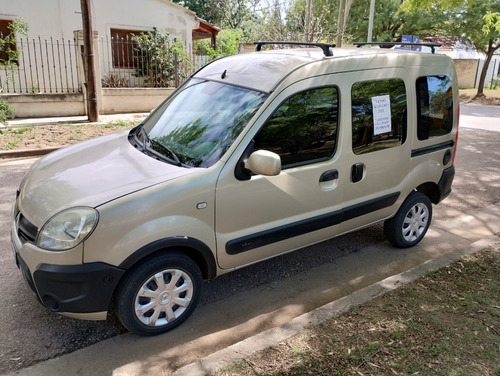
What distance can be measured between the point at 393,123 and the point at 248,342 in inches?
94.5

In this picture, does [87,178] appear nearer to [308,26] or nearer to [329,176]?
[329,176]

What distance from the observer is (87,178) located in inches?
123

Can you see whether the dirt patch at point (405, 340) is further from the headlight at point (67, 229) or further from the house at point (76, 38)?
the house at point (76, 38)

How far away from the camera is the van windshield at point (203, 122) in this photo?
3.29 m

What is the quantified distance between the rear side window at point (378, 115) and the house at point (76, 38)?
10.0 metres

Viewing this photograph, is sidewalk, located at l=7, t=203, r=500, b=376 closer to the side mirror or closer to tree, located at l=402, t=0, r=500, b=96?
the side mirror

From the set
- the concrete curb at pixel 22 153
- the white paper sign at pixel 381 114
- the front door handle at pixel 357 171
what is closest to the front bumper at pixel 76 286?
the front door handle at pixel 357 171

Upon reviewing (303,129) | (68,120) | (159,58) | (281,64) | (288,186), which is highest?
(159,58)

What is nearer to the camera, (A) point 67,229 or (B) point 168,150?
(A) point 67,229

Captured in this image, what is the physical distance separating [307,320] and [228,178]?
1.19 meters

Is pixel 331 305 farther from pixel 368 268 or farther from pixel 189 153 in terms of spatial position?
pixel 189 153

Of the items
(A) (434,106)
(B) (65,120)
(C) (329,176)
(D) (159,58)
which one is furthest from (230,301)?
(D) (159,58)

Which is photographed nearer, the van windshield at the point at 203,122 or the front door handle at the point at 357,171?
the van windshield at the point at 203,122

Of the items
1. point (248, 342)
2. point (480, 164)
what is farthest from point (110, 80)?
point (248, 342)
